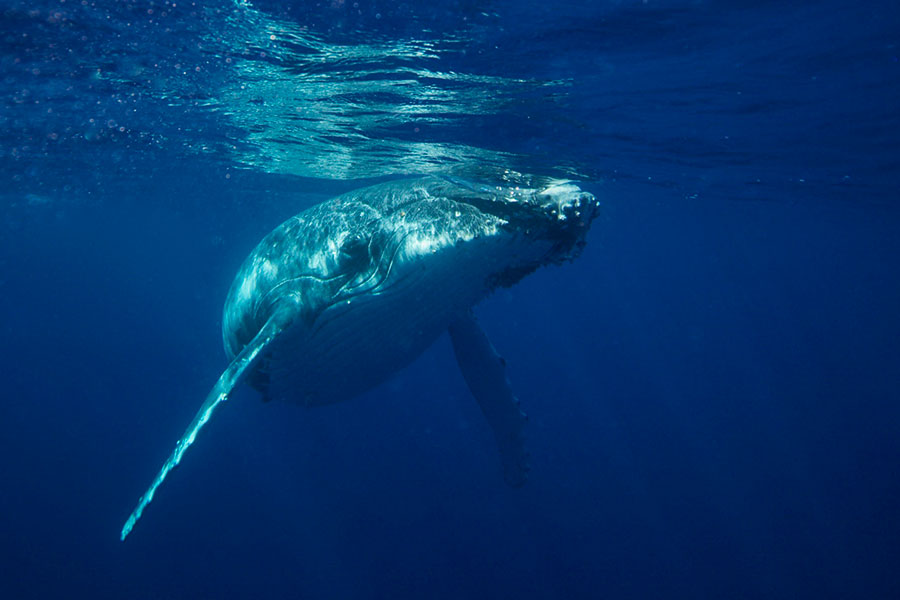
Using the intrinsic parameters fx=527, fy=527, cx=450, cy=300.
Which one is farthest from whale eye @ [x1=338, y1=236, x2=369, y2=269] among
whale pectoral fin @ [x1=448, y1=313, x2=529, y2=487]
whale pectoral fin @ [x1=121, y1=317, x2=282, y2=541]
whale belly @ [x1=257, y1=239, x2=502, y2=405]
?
whale pectoral fin @ [x1=448, y1=313, x2=529, y2=487]

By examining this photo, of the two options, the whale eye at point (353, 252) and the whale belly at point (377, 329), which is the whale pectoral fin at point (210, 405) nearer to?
the whale belly at point (377, 329)

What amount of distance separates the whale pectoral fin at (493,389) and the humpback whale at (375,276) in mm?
79

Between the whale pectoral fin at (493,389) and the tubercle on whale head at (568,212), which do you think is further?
the whale pectoral fin at (493,389)

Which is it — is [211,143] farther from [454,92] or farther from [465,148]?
[454,92]

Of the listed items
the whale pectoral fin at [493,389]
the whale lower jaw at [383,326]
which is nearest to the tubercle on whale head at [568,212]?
the whale lower jaw at [383,326]

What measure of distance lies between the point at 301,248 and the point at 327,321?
135 centimetres

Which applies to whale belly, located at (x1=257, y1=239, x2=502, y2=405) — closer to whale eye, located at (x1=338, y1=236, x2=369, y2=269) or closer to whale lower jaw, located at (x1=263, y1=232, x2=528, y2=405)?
whale lower jaw, located at (x1=263, y1=232, x2=528, y2=405)

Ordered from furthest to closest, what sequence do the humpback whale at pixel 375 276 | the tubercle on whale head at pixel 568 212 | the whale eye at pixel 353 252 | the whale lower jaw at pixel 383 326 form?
the whale eye at pixel 353 252 → the whale lower jaw at pixel 383 326 → the humpback whale at pixel 375 276 → the tubercle on whale head at pixel 568 212

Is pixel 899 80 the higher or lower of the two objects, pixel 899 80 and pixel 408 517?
the higher

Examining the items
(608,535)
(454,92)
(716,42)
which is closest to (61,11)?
(454,92)

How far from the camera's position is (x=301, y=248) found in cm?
653

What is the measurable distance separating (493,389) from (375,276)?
3.69m

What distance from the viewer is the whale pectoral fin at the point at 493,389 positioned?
7.70 meters

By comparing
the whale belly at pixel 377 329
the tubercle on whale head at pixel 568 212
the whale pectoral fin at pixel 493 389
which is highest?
the tubercle on whale head at pixel 568 212
